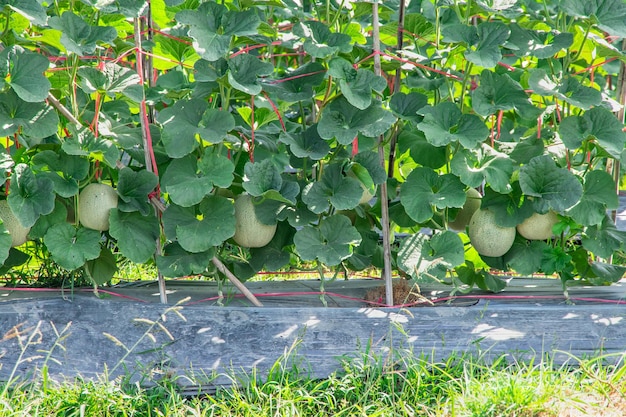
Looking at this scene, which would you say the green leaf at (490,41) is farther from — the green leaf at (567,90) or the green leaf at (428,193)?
the green leaf at (428,193)

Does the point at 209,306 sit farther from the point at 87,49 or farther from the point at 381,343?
the point at 87,49

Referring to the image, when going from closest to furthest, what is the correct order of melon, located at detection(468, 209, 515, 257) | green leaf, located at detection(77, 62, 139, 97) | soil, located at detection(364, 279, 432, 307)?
green leaf, located at detection(77, 62, 139, 97) < melon, located at detection(468, 209, 515, 257) < soil, located at detection(364, 279, 432, 307)

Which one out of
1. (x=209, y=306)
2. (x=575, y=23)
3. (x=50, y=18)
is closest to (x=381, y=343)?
(x=209, y=306)

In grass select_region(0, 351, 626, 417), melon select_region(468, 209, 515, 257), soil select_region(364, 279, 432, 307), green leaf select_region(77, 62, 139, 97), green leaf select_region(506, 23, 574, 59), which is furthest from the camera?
soil select_region(364, 279, 432, 307)

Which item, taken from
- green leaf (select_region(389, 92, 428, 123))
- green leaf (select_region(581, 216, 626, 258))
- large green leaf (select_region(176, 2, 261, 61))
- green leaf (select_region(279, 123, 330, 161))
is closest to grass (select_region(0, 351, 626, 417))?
green leaf (select_region(581, 216, 626, 258))

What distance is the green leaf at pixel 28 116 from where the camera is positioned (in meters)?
1.93

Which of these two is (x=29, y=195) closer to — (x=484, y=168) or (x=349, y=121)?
(x=349, y=121)

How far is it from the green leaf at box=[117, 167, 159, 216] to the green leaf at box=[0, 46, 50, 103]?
316 millimetres

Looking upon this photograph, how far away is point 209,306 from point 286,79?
0.69 meters

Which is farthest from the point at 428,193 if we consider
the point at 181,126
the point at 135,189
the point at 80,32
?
the point at 80,32

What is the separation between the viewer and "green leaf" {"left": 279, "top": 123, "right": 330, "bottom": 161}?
2.00 m

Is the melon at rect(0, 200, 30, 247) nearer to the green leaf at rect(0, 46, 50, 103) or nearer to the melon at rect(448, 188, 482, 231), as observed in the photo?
the green leaf at rect(0, 46, 50, 103)

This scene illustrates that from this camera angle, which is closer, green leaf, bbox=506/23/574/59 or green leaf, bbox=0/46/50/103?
green leaf, bbox=0/46/50/103

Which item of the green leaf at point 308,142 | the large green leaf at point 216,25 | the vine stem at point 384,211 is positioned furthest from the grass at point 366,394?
the large green leaf at point 216,25
